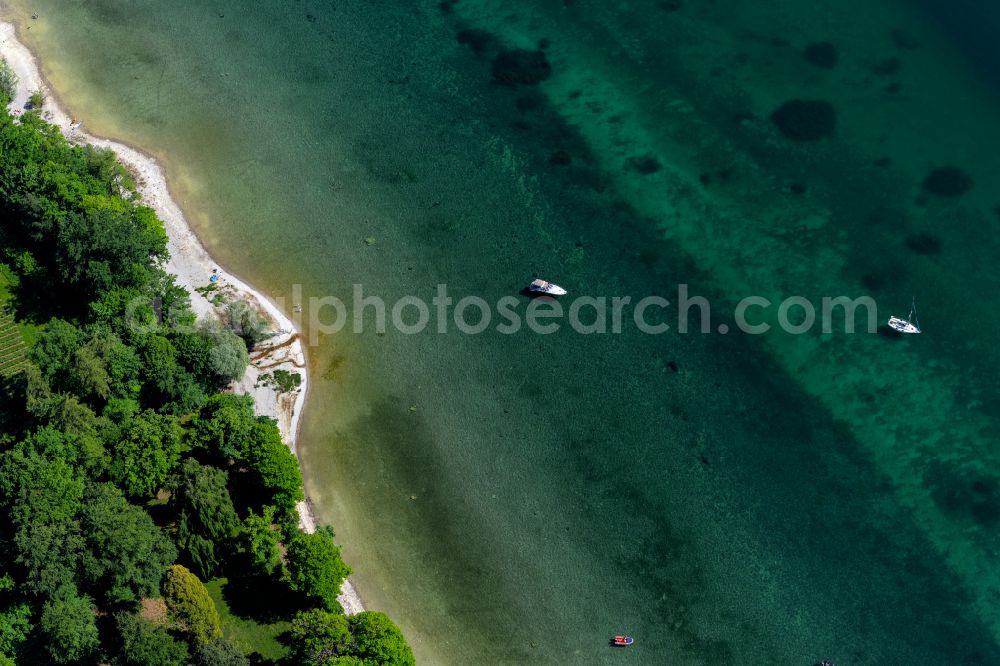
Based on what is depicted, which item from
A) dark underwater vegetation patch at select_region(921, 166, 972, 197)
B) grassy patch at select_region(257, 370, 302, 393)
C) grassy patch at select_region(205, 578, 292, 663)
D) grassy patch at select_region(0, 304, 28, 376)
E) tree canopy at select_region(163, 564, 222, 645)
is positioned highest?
dark underwater vegetation patch at select_region(921, 166, 972, 197)

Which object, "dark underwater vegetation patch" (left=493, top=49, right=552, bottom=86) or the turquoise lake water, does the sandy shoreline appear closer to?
the turquoise lake water

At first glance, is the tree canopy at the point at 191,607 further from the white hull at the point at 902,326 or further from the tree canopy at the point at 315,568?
the white hull at the point at 902,326

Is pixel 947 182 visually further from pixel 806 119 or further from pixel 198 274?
pixel 198 274

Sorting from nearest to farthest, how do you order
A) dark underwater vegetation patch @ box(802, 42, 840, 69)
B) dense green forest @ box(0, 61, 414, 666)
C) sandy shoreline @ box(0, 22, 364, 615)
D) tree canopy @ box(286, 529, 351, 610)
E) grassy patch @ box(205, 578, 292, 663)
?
dense green forest @ box(0, 61, 414, 666), tree canopy @ box(286, 529, 351, 610), grassy patch @ box(205, 578, 292, 663), sandy shoreline @ box(0, 22, 364, 615), dark underwater vegetation patch @ box(802, 42, 840, 69)

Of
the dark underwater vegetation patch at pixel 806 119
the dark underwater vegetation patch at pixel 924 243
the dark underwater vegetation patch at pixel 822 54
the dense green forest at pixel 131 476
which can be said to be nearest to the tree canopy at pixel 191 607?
the dense green forest at pixel 131 476

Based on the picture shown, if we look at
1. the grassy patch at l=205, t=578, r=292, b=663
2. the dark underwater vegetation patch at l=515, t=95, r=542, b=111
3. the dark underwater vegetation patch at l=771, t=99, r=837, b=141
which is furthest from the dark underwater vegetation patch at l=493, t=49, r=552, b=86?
the grassy patch at l=205, t=578, r=292, b=663

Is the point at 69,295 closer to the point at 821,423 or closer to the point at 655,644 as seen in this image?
the point at 655,644

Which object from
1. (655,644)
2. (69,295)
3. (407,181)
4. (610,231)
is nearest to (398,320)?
(407,181)
